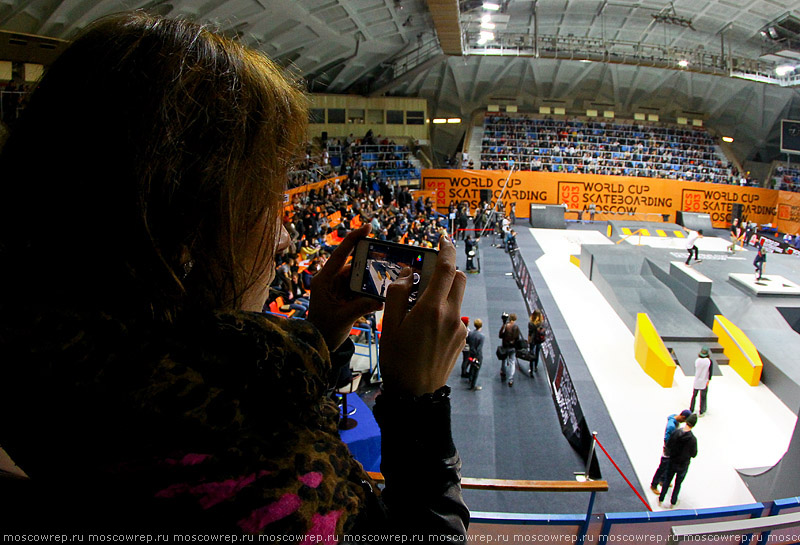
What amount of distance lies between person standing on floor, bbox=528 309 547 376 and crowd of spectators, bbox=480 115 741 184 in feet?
70.7

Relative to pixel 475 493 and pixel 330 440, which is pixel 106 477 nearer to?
pixel 330 440

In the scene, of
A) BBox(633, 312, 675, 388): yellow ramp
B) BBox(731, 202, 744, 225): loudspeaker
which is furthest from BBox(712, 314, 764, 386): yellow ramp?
BBox(731, 202, 744, 225): loudspeaker

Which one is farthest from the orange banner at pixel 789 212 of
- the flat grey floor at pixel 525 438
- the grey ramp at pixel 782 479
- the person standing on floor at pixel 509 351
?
the grey ramp at pixel 782 479

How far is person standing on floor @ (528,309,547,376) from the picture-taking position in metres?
8.95

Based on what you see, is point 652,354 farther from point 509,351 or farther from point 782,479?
point 782,479

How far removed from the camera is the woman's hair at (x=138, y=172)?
68 cm

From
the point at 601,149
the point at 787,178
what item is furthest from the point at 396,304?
the point at 787,178

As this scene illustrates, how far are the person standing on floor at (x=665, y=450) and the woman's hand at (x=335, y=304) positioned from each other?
5.86 m

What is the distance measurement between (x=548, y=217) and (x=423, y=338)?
25627 mm

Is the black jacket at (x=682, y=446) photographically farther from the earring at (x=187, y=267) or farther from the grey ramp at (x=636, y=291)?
the earring at (x=187, y=267)

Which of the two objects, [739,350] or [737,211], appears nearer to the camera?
[739,350]

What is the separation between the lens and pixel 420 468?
87 cm

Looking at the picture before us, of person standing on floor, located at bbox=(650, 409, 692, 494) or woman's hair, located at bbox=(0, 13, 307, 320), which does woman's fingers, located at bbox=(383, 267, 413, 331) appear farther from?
person standing on floor, located at bbox=(650, 409, 692, 494)

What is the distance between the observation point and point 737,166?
32281 mm
